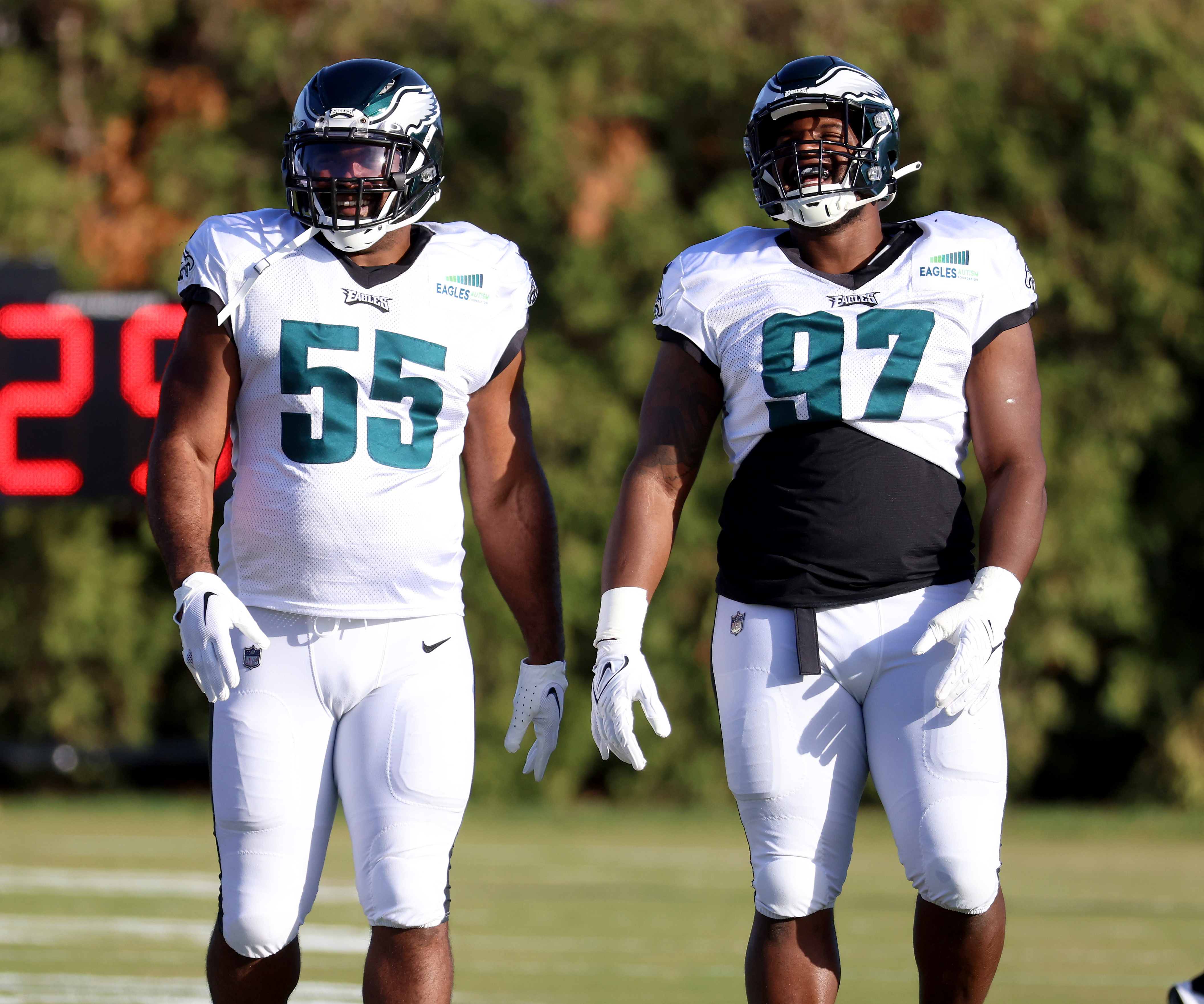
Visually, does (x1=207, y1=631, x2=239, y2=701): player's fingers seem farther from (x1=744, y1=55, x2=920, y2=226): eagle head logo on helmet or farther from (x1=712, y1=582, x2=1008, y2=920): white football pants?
(x1=744, y1=55, x2=920, y2=226): eagle head logo on helmet

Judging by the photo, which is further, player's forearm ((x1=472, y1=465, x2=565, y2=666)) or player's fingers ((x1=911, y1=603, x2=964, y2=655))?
player's forearm ((x1=472, y1=465, x2=565, y2=666))

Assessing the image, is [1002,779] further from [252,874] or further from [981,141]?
[981,141]

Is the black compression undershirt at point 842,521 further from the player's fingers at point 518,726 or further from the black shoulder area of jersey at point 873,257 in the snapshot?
the player's fingers at point 518,726

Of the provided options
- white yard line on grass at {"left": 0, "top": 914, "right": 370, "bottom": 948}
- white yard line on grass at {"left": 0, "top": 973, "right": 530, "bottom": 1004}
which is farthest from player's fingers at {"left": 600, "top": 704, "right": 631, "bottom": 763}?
white yard line on grass at {"left": 0, "top": 914, "right": 370, "bottom": 948}

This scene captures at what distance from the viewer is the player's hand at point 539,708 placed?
338 cm

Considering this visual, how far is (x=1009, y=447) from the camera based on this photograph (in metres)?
3.12

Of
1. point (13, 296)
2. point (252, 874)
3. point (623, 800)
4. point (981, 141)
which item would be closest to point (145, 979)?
point (252, 874)

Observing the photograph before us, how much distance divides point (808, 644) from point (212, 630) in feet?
3.32

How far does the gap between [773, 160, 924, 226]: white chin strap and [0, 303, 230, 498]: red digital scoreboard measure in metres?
5.08

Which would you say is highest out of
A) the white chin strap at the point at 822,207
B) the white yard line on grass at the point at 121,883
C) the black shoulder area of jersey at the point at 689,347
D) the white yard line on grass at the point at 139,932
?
the white chin strap at the point at 822,207

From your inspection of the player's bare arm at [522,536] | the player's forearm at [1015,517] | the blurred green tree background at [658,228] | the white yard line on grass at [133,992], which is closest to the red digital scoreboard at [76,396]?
the blurred green tree background at [658,228]

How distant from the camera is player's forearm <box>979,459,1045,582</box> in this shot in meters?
3.09

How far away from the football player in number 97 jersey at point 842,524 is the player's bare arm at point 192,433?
0.74 metres

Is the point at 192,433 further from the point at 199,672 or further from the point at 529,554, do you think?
the point at 529,554
